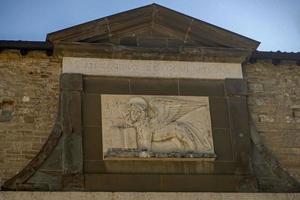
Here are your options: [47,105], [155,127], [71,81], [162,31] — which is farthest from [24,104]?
[162,31]

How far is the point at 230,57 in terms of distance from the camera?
40.6 ft

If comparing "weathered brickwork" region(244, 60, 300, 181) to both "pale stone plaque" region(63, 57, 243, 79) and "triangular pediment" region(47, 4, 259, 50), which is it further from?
"triangular pediment" region(47, 4, 259, 50)

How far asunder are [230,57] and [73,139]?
330 centimetres

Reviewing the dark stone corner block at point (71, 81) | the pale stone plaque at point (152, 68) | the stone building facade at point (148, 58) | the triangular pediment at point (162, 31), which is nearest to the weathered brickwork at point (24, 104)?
the stone building facade at point (148, 58)

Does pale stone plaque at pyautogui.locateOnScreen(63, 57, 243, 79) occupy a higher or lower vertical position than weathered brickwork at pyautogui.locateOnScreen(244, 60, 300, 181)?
higher

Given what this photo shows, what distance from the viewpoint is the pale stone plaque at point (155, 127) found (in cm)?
1109

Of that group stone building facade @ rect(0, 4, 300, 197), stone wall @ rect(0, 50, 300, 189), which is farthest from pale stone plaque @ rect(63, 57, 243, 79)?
stone wall @ rect(0, 50, 300, 189)

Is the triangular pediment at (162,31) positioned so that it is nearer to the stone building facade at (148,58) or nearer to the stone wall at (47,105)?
the stone building facade at (148,58)

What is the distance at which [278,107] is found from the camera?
1230cm

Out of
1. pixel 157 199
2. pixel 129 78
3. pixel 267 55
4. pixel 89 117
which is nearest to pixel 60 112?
pixel 89 117

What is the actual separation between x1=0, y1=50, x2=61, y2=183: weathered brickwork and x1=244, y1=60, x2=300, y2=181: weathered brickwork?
11.5ft

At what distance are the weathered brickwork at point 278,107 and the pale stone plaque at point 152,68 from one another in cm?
43

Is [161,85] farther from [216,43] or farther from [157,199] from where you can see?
[157,199]

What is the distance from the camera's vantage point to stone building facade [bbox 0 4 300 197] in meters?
11.2
